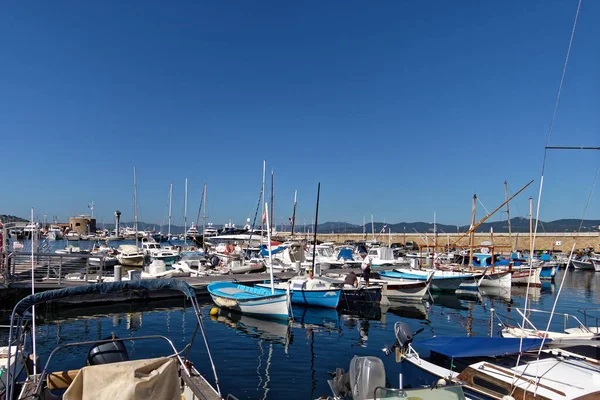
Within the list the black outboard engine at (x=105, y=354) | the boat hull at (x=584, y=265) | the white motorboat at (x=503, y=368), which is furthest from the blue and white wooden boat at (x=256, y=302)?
the boat hull at (x=584, y=265)

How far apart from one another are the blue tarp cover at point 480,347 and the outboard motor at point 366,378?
3.01m

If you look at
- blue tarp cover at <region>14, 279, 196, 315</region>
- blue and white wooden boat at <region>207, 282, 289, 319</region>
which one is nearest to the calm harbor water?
blue and white wooden boat at <region>207, 282, 289, 319</region>

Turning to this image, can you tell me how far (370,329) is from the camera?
19766 mm

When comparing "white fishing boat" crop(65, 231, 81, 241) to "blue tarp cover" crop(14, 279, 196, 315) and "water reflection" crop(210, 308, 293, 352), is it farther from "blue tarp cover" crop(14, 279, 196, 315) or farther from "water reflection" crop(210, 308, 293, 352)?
"blue tarp cover" crop(14, 279, 196, 315)

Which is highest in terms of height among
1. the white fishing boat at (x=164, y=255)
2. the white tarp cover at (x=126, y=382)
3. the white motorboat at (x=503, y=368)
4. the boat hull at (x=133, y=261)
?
Result: the white tarp cover at (x=126, y=382)

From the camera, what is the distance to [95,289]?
281 inches

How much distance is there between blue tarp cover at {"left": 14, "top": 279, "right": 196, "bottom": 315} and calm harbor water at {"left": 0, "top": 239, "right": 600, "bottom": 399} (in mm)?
5108

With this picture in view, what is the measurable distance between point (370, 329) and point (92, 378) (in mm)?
15919

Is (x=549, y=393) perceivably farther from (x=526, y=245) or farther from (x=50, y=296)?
(x=526, y=245)

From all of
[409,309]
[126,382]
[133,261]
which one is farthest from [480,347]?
[133,261]

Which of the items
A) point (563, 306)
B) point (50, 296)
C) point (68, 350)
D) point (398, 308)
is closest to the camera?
point (50, 296)

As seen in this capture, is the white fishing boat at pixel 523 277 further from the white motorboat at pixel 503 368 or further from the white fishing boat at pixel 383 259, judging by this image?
the white motorboat at pixel 503 368

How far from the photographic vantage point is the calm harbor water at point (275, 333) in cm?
1283

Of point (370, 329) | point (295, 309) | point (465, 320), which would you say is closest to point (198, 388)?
point (370, 329)
